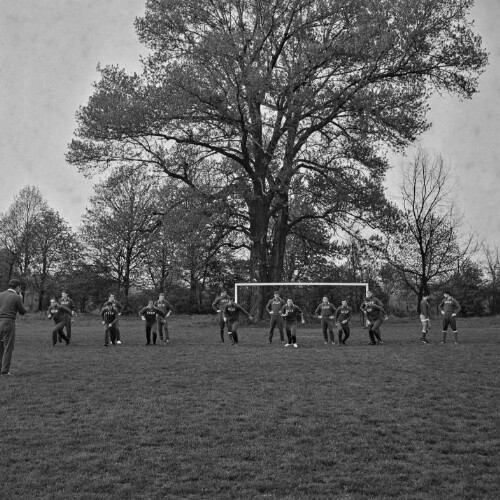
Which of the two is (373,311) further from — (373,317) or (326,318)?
(326,318)

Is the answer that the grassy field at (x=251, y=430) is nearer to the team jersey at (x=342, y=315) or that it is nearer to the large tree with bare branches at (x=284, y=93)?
the team jersey at (x=342, y=315)

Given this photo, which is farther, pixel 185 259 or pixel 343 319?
pixel 185 259

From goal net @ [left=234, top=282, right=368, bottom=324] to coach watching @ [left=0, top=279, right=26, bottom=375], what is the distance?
20.9 meters

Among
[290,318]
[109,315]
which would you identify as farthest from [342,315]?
[109,315]

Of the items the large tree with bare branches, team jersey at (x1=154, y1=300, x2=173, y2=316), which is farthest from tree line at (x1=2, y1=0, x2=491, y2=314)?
team jersey at (x1=154, y1=300, x2=173, y2=316)

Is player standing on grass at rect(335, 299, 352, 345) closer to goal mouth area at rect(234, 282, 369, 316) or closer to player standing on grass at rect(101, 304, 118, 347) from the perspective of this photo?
player standing on grass at rect(101, 304, 118, 347)

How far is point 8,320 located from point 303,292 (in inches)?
1010

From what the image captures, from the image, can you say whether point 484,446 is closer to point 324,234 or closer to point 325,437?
point 325,437

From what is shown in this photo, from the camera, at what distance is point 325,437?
327 inches

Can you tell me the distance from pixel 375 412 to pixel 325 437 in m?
1.82

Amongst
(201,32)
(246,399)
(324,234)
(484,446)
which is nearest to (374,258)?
(324,234)

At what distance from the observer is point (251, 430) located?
28.7ft

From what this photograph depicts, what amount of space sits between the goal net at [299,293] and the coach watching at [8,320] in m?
20.9

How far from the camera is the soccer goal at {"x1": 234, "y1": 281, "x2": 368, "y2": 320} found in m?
35.7
